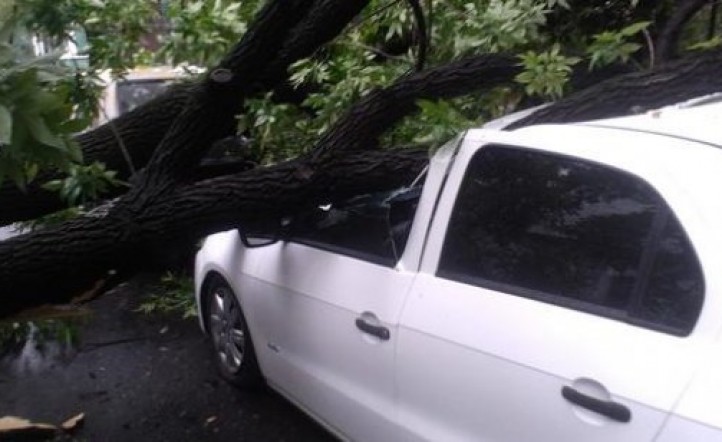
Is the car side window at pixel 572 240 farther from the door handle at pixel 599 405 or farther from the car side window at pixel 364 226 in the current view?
the car side window at pixel 364 226

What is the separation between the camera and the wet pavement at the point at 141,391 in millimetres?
4262

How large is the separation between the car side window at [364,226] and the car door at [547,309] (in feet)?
0.94

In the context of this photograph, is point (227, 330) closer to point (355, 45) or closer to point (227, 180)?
point (227, 180)

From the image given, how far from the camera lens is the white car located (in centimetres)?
208

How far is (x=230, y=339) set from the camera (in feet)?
15.0

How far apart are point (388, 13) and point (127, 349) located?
2.67 m

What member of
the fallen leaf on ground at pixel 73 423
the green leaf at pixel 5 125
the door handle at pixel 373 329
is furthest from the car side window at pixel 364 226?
the fallen leaf on ground at pixel 73 423

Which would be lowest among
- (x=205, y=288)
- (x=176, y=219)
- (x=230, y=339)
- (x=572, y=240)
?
(x=230, y=339)

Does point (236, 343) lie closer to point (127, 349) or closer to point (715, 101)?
point (127, 349)

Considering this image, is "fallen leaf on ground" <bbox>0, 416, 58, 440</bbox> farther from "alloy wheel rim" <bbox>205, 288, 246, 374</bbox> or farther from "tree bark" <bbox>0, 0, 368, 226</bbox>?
"tree bark" <bbox>0, 0, 368, 226</bbox>

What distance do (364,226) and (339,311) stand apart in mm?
423

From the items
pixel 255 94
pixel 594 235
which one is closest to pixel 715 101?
pixel 594 235

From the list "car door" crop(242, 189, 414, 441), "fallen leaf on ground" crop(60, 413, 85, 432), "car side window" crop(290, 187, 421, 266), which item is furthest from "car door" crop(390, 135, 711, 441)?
"fallen leaf on ground" crop(60, 413, 85, 432)

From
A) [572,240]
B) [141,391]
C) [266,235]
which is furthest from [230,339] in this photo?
[572,240]
